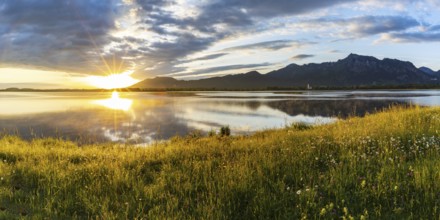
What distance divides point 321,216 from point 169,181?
3825 millimetres

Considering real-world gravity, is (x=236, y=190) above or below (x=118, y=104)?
above

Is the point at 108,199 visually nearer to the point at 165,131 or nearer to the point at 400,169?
the point at 400,169

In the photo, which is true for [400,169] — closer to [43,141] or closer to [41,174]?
[41,174]

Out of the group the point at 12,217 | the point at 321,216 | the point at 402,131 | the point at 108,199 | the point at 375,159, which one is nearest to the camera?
the point at 321,216

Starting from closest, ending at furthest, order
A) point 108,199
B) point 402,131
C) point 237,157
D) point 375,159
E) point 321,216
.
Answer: point 321,216 < point 108,199 < point 375,159 < point 237,157 < point 402,131

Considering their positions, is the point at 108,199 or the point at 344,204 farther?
the point at 108,199

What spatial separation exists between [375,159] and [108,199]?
22.6 feet

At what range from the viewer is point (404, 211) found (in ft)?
19.8

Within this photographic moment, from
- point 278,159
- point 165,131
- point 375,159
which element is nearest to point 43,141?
point 165,131

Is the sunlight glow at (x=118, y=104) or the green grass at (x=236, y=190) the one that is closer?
the green grass at (x=236, y=190)

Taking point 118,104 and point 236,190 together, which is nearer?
point 236,190

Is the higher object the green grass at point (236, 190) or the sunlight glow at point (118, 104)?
the green grass at point (236, 190)

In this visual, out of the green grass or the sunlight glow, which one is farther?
the sunlight glow

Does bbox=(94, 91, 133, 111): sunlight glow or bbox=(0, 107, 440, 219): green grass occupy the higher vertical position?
bbox=(0, 107, 440, 219): green grass
